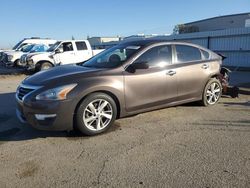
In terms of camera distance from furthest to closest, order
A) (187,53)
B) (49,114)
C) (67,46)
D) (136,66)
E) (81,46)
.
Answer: (81,46), (67,46), (187,53), (136,66), (49,114)

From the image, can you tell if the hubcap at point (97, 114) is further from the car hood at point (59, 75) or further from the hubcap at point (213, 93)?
the hubcap at point (213, 93)

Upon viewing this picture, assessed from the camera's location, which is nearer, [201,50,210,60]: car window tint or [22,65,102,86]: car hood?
A: [22,65,102,86]: car hood

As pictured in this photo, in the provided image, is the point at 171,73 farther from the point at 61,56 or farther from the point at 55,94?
the point at 61,56

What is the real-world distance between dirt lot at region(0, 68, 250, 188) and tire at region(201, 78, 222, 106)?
0.84 metres

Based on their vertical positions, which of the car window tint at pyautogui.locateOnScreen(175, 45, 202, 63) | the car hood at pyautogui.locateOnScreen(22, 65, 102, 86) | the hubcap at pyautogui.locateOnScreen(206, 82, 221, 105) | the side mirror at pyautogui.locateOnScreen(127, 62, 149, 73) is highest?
the car window tint at pyautogui.locateOnScreen(175, 45, 202, 63)

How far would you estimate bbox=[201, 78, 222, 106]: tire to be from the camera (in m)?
7.25

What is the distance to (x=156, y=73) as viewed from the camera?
6.09 m

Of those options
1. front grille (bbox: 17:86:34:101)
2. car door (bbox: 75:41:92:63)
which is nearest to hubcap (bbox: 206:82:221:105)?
front grille (bbox: 17:86:34:101)

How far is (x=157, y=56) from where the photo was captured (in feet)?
20.6

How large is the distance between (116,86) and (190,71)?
2.01 m

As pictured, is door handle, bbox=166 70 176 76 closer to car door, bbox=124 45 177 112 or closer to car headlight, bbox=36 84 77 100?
car door, bbox=124 45 177 112

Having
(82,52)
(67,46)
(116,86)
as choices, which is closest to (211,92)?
(116,86)

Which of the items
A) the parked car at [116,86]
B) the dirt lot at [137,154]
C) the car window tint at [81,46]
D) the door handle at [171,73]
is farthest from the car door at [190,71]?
the car window tint at [81,46]

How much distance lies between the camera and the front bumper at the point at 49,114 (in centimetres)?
495
